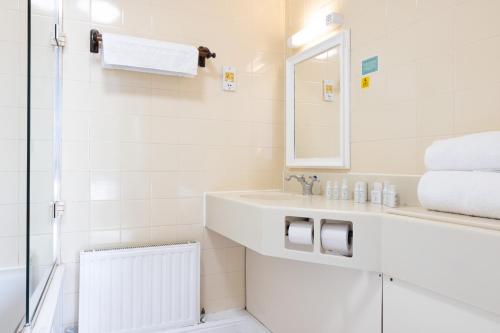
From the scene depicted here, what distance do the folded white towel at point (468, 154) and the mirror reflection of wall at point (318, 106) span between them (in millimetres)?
712

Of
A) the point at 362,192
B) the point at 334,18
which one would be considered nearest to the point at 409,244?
the point at 362,192

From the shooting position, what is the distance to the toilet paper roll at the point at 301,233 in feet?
4.23

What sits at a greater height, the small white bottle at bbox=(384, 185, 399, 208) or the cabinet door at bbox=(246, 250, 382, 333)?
the small white bottle at bbox=(384, 185, 399, 208)


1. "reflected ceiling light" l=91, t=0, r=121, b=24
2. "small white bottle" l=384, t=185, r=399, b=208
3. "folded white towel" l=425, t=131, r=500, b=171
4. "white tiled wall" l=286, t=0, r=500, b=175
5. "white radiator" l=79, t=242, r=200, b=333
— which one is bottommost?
"white radiator" l=79, t=242, r=200, b=333

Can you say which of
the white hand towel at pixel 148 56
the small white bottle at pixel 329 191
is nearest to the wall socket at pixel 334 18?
the white hand towel at pixel 148 56

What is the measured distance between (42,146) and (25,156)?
289 mm

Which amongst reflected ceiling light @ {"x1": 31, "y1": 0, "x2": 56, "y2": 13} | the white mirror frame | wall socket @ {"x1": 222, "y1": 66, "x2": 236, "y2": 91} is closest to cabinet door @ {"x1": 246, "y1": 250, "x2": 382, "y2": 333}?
the white mirror frame

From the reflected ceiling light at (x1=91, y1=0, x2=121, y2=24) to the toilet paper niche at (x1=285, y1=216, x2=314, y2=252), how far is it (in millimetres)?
1433

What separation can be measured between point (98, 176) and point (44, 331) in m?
0.95

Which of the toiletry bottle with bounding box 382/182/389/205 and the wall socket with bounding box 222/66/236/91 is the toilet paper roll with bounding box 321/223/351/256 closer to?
the toiletry bottle with bounding box 382/182/389/205

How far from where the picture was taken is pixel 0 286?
52.6 inches

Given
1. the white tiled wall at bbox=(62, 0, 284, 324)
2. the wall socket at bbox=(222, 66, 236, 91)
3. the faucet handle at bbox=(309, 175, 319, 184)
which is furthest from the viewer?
the wall socket at bbox=(222, 66, 236, 91)

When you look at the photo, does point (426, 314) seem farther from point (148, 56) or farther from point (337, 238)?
point (148, 56)

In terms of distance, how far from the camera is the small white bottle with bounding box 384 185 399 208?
1.39m
